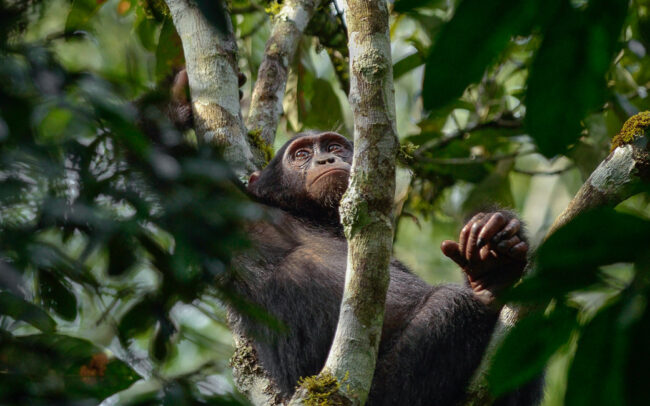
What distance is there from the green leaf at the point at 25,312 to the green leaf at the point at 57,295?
6 centimetres

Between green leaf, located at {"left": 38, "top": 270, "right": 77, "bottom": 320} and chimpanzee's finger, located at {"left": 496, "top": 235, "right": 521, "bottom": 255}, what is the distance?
2.53m

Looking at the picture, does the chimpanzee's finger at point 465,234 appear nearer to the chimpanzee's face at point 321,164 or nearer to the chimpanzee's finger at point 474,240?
the chimpanzee's finger at point 474,240

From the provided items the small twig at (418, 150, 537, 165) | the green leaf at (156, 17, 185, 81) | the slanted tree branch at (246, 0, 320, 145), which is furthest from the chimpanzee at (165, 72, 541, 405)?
the small twig at (418, 150, 537, 165)

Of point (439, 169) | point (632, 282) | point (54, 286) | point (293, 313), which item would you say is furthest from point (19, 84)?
point (439, 169)

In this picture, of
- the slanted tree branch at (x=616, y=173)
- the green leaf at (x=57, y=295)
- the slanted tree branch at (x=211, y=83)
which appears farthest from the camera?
the slanted tree branch at (x=211, y=83)

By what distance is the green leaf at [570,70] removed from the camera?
48.0 inches

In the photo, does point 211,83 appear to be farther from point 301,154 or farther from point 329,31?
point 329,31

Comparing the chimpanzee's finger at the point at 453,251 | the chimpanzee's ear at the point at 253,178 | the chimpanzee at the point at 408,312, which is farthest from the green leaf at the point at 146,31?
the chimpanzee's finger at the point at 453,251

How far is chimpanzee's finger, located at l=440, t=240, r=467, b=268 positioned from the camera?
12.1ft

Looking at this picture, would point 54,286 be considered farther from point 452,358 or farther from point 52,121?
point 452,358

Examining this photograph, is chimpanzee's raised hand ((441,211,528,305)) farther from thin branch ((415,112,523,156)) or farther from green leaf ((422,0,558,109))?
thin branch ((415,112,523,156))

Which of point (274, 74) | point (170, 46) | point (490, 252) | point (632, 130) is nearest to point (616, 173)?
point (632, 130)

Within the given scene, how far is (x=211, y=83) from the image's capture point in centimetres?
421

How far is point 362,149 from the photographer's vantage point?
287 cm
